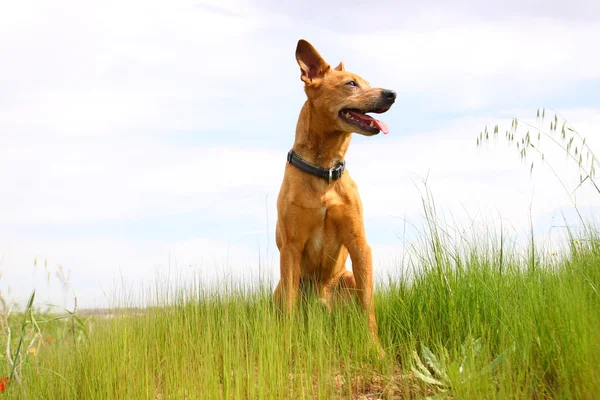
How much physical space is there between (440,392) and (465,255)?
1.53m

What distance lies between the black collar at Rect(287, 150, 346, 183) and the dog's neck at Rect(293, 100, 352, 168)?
0.14 feet

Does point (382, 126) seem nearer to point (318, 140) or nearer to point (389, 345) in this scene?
point (318, 140)

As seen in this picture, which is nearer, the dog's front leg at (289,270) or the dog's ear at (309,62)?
the dog's front leg at (289,270)

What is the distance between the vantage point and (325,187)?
5.07m

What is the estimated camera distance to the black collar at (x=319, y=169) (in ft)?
16.6

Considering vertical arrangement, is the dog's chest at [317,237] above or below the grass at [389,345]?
above

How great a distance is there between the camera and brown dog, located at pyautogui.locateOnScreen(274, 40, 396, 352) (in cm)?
505

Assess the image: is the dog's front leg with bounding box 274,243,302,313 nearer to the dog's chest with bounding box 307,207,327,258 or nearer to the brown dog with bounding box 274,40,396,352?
the brown dog with bounding box 274,40,396,352

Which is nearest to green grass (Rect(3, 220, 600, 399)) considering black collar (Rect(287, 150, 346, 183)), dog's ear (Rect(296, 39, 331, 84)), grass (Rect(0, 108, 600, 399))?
grass (Rect(0, 108, 600, 399))

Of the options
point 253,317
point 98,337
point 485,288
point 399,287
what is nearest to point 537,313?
point 485,288

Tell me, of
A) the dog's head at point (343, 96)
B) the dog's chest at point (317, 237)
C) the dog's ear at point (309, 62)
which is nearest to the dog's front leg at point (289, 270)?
the dog's chest at point (317, 237)

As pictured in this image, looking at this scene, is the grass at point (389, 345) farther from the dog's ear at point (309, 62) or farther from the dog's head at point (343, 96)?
the dog's ear at point (309, 62)

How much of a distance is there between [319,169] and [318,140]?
0.28 meters

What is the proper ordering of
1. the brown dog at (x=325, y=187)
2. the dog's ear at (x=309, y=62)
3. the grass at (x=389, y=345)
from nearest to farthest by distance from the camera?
Result: 1. the grass at (x=389, y=345)
2. the brown dog at (x=325, y=187)
3. the dog's ear at (x=309, y=62)
